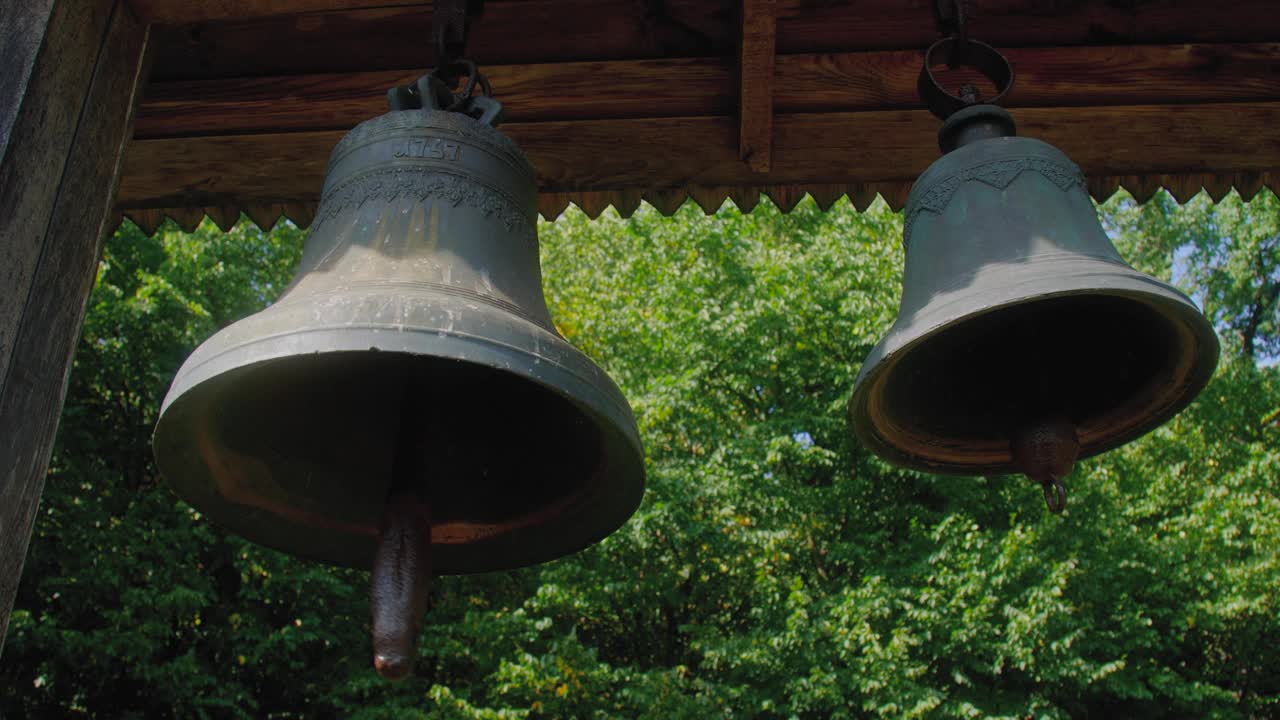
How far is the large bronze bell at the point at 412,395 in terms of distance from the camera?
1.40m

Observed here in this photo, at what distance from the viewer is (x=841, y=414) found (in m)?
11.4

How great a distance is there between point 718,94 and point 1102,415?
1.20 m

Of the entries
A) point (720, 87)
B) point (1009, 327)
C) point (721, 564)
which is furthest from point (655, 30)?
point (721, 564)

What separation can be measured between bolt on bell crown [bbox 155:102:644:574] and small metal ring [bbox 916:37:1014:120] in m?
0.78

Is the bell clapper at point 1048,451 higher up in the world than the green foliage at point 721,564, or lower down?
lower down

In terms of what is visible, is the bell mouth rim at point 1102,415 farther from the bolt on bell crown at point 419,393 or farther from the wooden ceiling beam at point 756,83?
the wooden ceiling beam at point 756,83

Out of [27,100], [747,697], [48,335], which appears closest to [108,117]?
[27,100]

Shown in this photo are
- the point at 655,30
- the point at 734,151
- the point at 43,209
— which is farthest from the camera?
the point at 734,151

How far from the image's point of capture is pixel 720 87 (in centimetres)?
258

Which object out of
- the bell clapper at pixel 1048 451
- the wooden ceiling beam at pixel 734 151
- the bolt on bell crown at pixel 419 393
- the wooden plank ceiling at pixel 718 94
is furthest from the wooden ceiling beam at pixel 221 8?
the bell clapper at pixel 1048 451

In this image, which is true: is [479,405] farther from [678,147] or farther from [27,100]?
[678,147]

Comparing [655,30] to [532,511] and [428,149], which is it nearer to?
[428,149]

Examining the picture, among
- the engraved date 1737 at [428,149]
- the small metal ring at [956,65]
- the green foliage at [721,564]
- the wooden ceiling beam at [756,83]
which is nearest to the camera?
the engraved date 1737 at [428,149]

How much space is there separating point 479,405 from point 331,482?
300 mm
